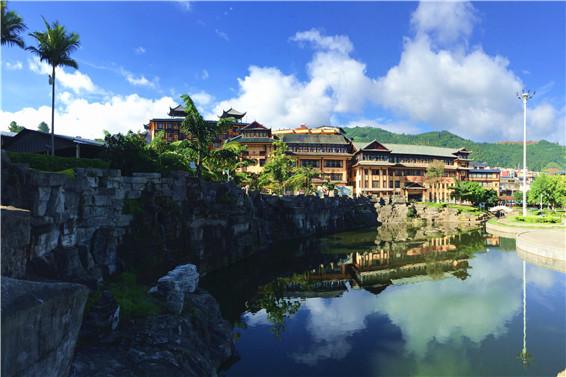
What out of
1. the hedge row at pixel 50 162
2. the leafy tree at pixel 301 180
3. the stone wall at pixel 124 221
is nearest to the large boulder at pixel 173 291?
the stone wall at pixel 124 221

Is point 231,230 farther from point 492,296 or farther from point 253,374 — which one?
point 492,296

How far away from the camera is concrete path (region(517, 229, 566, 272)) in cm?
3434

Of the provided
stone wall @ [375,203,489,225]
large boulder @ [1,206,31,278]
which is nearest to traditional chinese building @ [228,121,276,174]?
stone wall @ [375,203,489,225]

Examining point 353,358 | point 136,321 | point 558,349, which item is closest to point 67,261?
point 136,321

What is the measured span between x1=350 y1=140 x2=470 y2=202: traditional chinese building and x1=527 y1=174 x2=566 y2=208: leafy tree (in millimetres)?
20672

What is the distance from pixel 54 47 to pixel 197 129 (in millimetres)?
14723

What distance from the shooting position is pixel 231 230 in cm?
3694

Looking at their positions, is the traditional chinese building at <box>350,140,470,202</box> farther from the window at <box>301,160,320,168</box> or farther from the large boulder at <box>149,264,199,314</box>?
the large boulder at <box>149,264,199,314</box>

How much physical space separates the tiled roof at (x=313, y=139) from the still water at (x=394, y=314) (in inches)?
2111

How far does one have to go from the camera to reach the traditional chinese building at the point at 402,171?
94062 mm

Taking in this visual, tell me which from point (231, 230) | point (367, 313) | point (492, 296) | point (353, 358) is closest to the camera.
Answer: point (353, 358)

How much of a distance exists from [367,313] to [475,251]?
30.6 metres

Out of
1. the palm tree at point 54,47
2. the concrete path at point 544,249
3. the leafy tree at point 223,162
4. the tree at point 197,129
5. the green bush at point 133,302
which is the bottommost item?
the concrete path at point 544,249

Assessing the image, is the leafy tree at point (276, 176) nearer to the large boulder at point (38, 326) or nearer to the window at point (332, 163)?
the window at point (332, 163)
